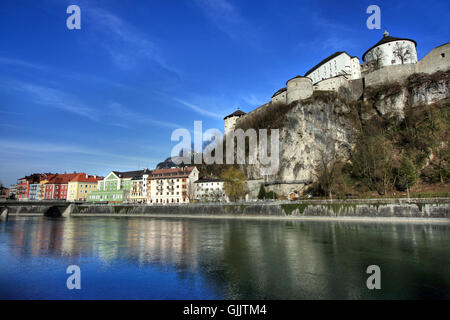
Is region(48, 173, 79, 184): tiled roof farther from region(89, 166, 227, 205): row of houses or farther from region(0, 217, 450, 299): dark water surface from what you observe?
region(0, 217, 450, 299): dark water surface

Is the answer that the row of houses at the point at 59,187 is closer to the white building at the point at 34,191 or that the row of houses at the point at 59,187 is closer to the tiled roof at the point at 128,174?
the white building at the point at 34,191

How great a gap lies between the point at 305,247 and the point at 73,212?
193 feet

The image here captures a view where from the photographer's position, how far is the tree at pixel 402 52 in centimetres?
5762

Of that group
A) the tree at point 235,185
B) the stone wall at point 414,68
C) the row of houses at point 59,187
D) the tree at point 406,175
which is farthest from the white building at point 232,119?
the tree at point 406,175

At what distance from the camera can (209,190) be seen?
62500 mm

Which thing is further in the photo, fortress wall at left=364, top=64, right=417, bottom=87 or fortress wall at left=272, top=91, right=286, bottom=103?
fortress wall at left=272, top=91, right=286, bottom=103

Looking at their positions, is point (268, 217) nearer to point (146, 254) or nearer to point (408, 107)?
point (146, 254)

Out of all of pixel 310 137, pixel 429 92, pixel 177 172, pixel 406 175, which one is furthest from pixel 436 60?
pixel 177 172

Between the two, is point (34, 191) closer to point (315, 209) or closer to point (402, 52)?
point (315, 209)

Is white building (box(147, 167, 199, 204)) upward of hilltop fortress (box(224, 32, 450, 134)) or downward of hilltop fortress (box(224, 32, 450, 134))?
downward

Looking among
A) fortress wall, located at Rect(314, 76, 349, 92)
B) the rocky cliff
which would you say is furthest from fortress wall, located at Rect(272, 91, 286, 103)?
fortress wall, located at Rect(314, 76, 349, 92)

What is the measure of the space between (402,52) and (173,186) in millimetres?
61398

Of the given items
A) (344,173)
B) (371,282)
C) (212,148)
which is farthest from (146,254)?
(212,148)

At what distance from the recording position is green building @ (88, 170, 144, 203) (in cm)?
7131
